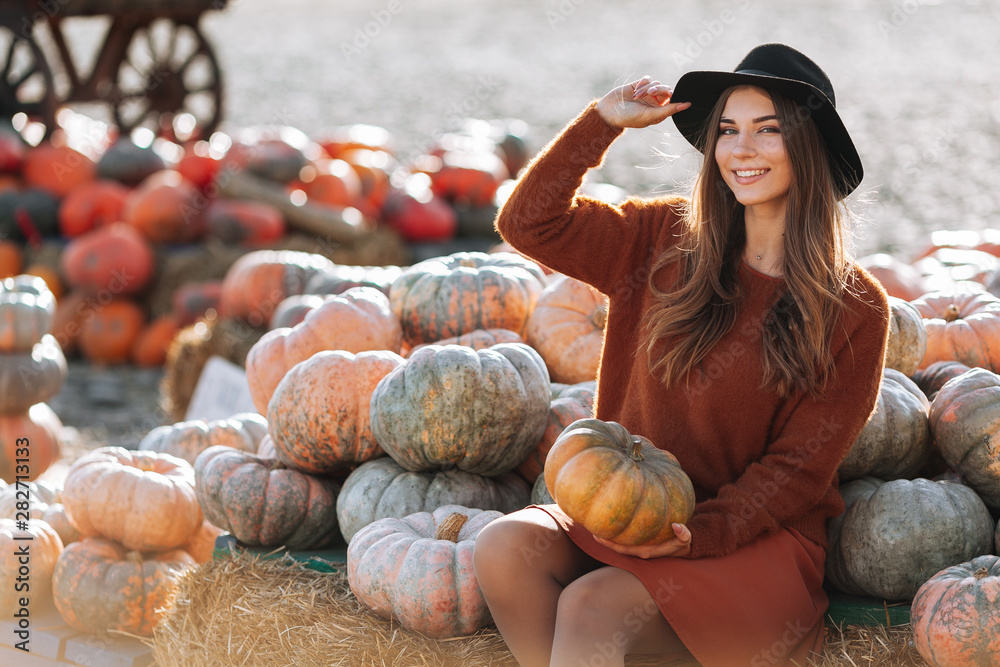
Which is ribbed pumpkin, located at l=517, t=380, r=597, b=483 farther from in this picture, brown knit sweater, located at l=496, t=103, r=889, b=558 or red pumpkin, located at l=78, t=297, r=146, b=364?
red pumpkin, located at l=78, t=297, r=146, b=364

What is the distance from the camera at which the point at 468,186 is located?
26.7 ft

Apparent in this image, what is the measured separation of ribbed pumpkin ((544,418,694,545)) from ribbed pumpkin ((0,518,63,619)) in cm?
198

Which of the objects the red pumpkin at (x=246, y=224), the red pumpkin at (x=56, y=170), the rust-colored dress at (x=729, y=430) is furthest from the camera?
the red pumpkin at (x=56, y=170)

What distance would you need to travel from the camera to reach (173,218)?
745cm

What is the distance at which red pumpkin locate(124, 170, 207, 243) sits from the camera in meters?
7.41

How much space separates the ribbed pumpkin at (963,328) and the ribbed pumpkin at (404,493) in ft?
5.32

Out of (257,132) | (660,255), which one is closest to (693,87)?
(660,255)

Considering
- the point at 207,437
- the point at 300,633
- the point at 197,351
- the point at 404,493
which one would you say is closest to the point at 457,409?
the point at 404,493

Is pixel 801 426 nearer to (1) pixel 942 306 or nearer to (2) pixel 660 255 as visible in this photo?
(2) pixel 660 255

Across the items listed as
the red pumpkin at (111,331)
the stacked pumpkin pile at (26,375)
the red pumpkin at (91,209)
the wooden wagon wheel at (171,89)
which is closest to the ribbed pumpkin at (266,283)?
the stacked pumpkin pile at (26,375)

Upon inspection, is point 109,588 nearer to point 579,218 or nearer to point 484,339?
point 484,339

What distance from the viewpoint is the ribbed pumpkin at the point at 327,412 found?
311 centimetres

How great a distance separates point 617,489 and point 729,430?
426 millimetres

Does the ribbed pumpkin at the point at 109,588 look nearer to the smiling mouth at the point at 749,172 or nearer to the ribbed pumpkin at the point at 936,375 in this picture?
the smiling mouth at the point at 749,172
